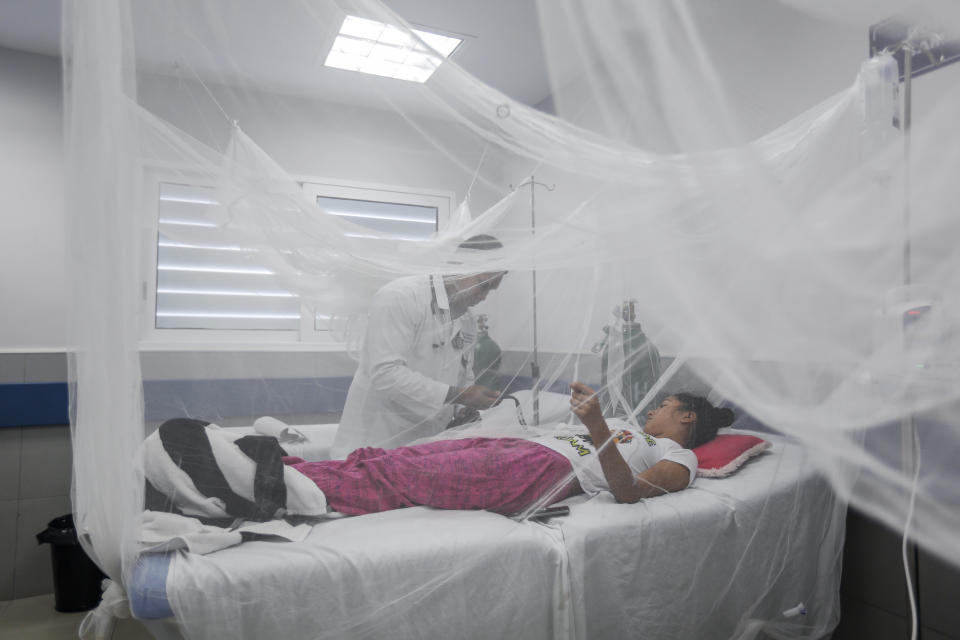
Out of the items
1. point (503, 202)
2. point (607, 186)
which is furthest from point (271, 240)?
point (607, 186)

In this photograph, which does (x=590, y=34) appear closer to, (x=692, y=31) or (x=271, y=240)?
(x=692, y=31)

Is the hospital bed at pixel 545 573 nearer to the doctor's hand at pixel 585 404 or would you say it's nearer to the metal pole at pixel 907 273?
the doctor's hand at pixel 585 404

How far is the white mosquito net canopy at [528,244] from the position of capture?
952mm

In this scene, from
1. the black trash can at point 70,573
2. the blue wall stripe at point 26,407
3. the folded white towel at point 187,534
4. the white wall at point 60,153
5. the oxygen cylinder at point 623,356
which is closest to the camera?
the folded white towel at point 187,534

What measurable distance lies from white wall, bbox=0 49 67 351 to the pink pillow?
2916mm

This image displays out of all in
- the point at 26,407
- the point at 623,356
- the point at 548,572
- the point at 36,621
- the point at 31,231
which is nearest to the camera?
the point at 548,572

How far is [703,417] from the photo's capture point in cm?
151

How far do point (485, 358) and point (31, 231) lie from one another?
261 cm

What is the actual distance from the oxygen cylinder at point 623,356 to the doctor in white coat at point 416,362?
1.02 feet

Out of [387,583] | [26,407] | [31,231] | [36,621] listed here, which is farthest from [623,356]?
[31,231]

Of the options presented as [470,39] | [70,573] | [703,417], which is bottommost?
[70,573]

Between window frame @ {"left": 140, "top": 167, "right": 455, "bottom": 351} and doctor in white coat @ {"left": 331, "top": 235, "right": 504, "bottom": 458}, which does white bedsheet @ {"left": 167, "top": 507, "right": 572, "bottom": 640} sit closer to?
doctor in white coat @ {"left": 331, "top": 235, "right": 504, "bottom": 458}

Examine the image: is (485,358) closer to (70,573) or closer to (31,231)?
(70,573)

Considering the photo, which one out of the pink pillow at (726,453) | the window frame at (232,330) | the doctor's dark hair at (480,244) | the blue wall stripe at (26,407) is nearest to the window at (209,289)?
the window frame at (232,330)
